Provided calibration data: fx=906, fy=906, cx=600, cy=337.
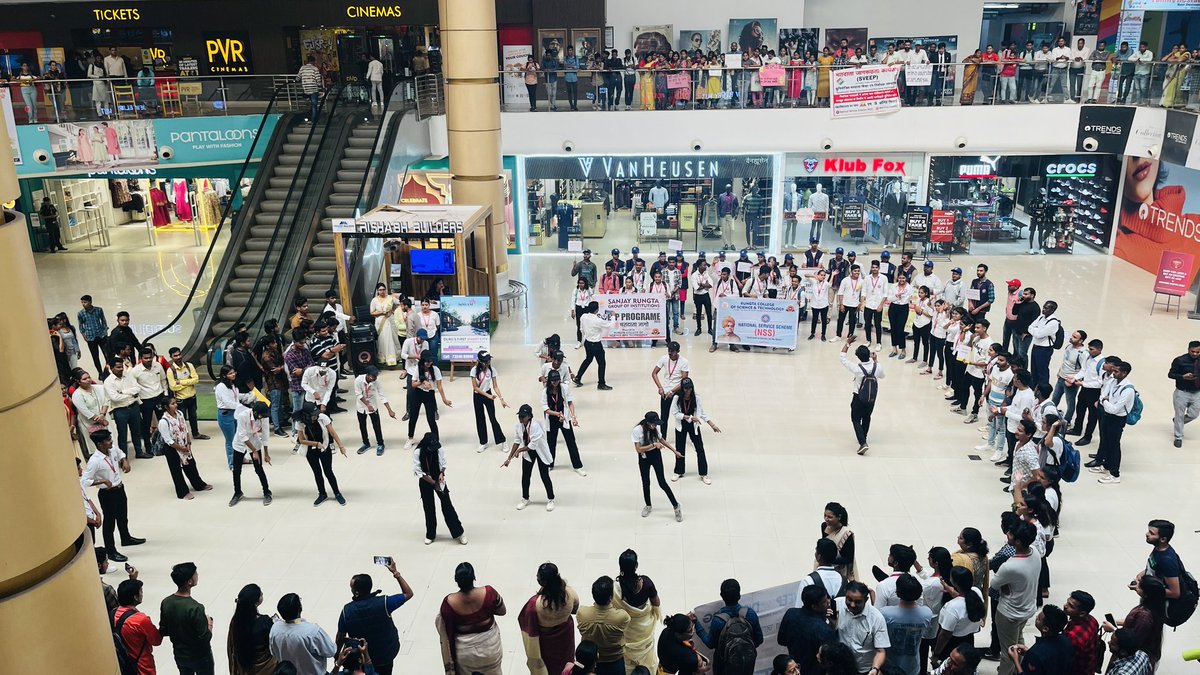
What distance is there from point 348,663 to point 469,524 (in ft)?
13.5

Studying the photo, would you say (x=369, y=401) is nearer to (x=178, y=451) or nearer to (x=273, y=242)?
(x=178, y=451)

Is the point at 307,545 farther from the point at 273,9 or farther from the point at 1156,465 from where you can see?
the point at 273,9

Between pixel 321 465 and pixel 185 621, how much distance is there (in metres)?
3.85

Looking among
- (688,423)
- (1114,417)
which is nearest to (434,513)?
(688,423)

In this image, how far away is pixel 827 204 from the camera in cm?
2231

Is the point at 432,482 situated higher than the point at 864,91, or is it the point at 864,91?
the point at 864,91

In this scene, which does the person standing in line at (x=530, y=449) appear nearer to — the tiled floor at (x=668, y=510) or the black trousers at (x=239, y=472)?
the tiled floor at (x=668, y=510)

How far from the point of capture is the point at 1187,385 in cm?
1065

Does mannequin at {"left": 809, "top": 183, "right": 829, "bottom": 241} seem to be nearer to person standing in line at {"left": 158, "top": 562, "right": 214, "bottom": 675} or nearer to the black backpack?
the black backpack

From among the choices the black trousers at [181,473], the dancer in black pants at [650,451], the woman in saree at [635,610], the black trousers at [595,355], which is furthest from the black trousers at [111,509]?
the black trousers at [595,355]

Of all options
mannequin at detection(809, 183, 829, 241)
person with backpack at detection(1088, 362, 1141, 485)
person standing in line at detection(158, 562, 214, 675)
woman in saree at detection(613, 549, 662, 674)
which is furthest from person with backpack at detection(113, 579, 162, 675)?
mannequin at detection(809, 183, 829, 241)

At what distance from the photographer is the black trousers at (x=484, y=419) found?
36.6 ft

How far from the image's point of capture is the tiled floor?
8383 millimetres

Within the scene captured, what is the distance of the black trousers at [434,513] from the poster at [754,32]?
17.8 metres
